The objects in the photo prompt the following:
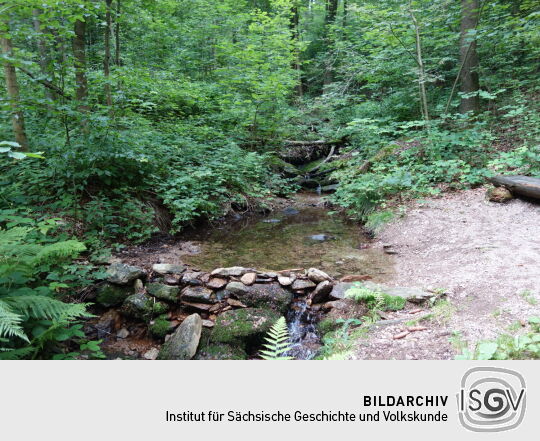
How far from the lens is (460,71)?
859cm

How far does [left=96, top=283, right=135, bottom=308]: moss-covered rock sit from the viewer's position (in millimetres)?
4293

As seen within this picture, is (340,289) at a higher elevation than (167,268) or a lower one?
higher

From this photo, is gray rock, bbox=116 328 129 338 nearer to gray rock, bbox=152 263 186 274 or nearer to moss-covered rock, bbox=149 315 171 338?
moss-covered rock, bbox=149 315 171 338

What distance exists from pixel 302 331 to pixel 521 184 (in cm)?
528

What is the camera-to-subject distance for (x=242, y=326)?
13.1ft

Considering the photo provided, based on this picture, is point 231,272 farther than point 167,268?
No

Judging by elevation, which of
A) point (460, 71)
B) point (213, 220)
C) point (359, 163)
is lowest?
point (213, 220)

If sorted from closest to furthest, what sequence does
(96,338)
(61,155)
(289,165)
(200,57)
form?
1. (96,338)
2. (61,155)
3. (289,165)
4. (200,57)

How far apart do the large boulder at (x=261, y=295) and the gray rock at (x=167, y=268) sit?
2.97ft

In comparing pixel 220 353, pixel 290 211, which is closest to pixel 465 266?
pixel 220 353

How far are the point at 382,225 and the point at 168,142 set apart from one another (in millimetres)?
5970
